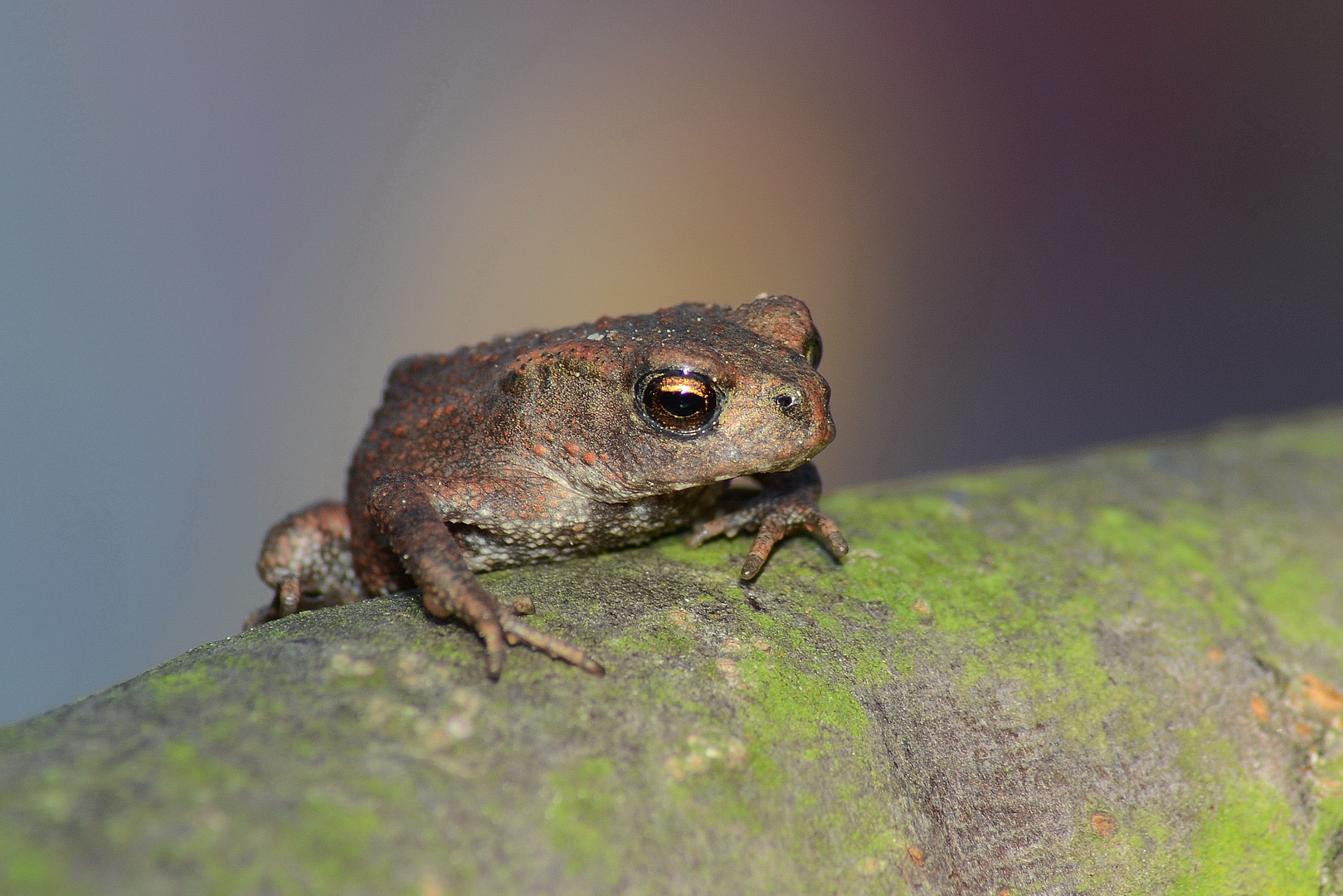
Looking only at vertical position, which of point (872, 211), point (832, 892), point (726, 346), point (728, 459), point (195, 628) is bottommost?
point (195, 628)

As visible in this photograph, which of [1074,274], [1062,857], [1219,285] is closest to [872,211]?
[1074,274]

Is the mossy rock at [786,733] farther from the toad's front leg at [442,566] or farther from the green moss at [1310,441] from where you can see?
the green moss at [1310,441]

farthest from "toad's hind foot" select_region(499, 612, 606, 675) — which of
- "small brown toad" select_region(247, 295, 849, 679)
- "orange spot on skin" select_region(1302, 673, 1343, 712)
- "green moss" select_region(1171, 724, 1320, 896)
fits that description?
"orange spot on skin" select_region(1302, 673, 1343, 712)

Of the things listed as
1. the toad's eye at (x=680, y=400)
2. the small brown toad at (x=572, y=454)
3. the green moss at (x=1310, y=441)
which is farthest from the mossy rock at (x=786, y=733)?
the green moss at (x=1310, y=441)

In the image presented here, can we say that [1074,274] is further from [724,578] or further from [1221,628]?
[724,578]

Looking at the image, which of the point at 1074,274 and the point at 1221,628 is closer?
the point at 1221,628

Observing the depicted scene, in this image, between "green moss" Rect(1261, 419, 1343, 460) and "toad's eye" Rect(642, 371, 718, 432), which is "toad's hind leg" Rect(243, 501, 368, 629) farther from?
"green moss" Rect(1261, 419, 1343, 460)
